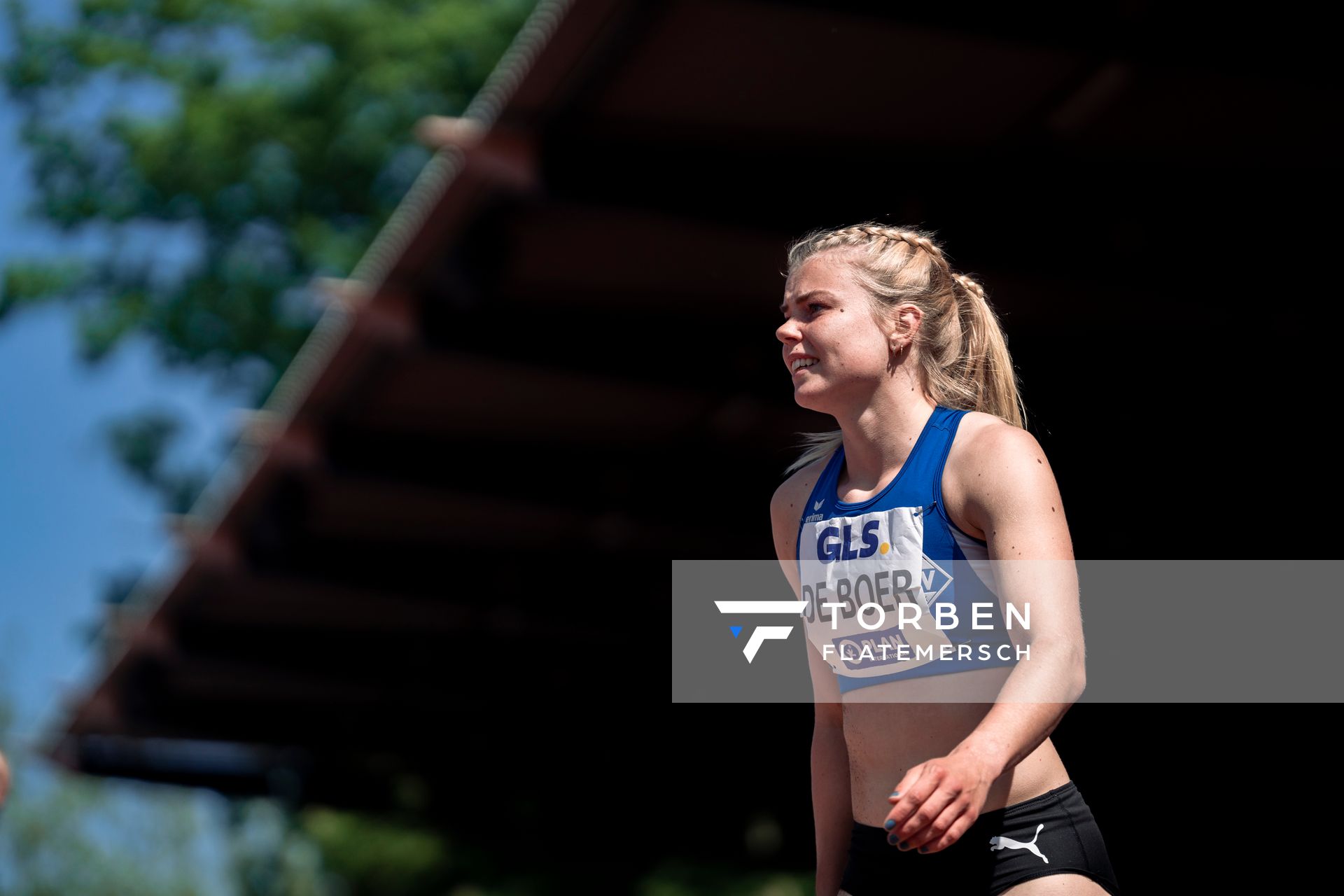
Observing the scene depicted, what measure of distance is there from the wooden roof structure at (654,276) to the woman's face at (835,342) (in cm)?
261

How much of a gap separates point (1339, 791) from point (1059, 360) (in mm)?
2414

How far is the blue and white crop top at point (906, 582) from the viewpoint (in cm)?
278

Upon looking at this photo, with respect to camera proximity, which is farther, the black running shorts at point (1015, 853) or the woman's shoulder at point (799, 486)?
the woman's shoulder at point (799, 486)

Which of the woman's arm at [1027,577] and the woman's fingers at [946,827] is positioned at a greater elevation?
the woman's arm at [1027,577]

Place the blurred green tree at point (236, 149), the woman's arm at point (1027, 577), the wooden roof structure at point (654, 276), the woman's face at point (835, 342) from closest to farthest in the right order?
the woman's arm at point (1027, 577) → the woman's face at point (835, 342) → the wooden roof structure at point (654, 276) → the blurred green tree at point (236, 149)

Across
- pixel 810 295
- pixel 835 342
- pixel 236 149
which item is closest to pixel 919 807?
pixel 835 342

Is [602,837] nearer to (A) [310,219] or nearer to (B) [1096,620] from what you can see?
(B) [1096,620]

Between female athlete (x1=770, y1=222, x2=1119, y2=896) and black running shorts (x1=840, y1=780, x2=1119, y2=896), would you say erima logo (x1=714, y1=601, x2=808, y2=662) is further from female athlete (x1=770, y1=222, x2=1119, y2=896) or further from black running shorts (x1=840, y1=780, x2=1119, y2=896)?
black running shorts (x1=840, y1=780, x2=1119, y2=896)

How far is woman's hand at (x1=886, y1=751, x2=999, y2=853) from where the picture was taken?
232 cm

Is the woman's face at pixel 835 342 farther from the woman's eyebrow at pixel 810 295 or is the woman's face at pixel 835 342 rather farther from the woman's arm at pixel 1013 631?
the woman's arm at pixel 1013 631

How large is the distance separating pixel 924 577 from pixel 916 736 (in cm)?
30

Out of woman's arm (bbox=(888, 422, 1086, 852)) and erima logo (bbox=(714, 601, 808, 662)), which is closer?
woman's arm (bbox=(888, 422, 1086, 852))

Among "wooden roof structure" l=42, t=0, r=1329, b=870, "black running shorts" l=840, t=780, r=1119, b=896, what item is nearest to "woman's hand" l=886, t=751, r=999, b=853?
"black running shorts" l=840, t=780, r=1119, b=896

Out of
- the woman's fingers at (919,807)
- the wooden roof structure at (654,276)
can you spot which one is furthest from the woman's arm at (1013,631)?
the wooden roof structure at (654,276)
